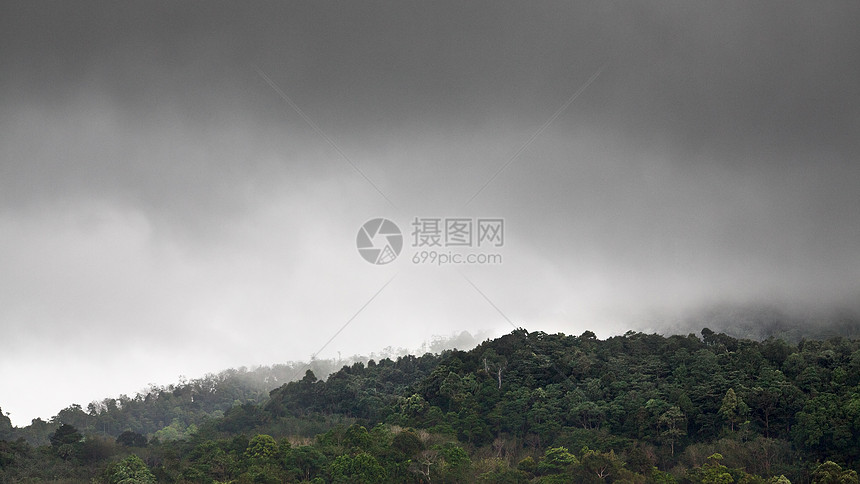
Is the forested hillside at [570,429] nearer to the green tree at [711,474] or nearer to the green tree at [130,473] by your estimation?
the green tree at [711,474]

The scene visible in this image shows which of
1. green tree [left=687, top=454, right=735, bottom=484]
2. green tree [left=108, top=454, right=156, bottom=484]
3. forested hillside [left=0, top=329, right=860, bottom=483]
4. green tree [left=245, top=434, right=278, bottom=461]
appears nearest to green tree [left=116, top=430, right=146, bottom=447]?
forested hillside [left=0, top=329, right=860, bottom=483]

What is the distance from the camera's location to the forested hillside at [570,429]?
46.4 meters

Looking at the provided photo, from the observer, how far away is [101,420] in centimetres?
8994

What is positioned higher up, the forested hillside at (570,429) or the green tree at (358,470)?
the forested hillside at (570,429)

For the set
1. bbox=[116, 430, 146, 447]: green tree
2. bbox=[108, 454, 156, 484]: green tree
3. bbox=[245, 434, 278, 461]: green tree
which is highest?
bbox=[116, 430, 146, 447]: green tree

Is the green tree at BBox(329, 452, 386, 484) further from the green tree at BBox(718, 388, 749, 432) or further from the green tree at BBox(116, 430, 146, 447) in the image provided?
the green tree at BBox(116, 430, 146, 447)

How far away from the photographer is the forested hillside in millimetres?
46375

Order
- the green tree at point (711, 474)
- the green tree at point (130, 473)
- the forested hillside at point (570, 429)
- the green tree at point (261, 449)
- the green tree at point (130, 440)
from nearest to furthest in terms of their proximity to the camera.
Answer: the green tree at point (711, 474) < the forested hillside at point (570, 429) < the green tree at point (130, 473) < the green tree at point (261, 449) < the green tree at point (130, 440)

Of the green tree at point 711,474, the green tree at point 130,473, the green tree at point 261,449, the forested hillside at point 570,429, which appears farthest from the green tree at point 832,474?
the green tree at point 130,473

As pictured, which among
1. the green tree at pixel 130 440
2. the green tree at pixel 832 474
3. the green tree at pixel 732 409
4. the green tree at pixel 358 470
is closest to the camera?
the green tree at pixel 832 474

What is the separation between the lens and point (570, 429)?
55.1m

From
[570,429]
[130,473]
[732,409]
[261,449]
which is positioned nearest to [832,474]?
[732,409]

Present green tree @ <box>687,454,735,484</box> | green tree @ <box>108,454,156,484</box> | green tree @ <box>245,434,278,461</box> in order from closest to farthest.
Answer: green tree @ <box>687,454,735,484</box>
green tree @ <box>108,454,156,484</box>
green tree @ <box>245,434,278,461</box>

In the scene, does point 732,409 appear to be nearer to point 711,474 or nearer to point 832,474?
point 711,474
